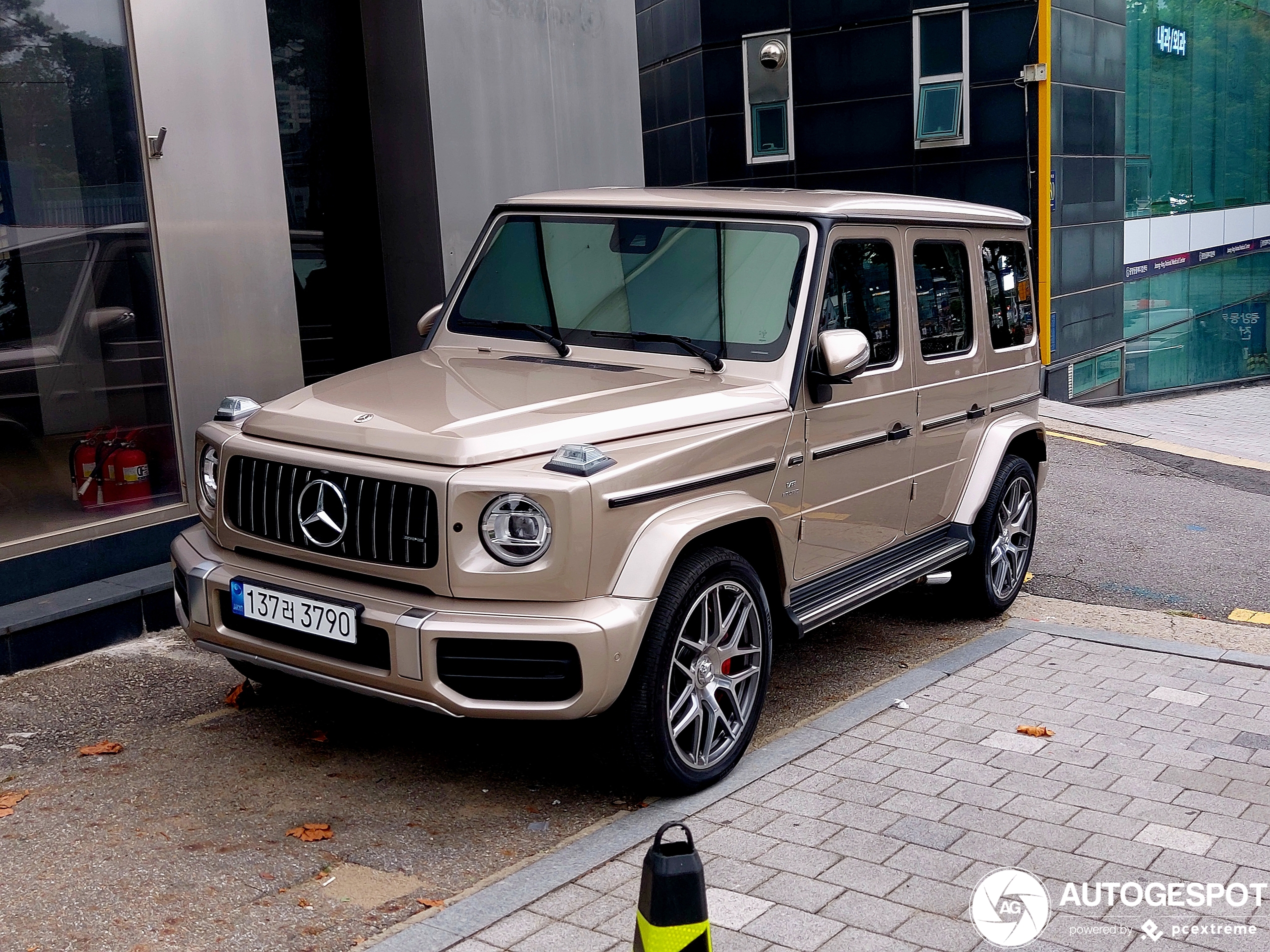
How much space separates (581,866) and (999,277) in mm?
4278

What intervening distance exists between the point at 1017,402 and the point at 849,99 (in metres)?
13.1

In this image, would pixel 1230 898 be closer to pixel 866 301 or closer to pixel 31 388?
pixel 866 301

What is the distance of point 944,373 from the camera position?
19.9ft

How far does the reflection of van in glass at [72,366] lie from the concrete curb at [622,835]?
143 inches

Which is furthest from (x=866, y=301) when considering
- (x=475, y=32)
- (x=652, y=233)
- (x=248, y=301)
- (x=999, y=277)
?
(x=475, y=32)

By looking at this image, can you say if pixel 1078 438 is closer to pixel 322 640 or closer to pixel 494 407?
pixel 494 407

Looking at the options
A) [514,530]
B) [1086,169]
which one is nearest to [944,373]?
[514,530]

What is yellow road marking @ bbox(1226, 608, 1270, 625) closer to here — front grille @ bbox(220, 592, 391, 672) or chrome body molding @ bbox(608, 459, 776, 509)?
chrome body molding @ bbox(608, 459, 776, 509)

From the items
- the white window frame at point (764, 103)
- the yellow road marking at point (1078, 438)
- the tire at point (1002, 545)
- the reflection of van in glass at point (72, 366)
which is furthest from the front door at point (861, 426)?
the white window frame at point (764, 103)

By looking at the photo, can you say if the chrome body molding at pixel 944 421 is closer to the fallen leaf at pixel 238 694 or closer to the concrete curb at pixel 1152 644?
the concrete curb at pixel 1152 644

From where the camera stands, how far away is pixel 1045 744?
4.92 m

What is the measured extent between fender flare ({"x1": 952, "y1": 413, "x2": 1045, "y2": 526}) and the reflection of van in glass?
4.16 meters

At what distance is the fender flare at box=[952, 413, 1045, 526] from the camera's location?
634 centimetres

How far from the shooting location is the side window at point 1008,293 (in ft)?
21.9
